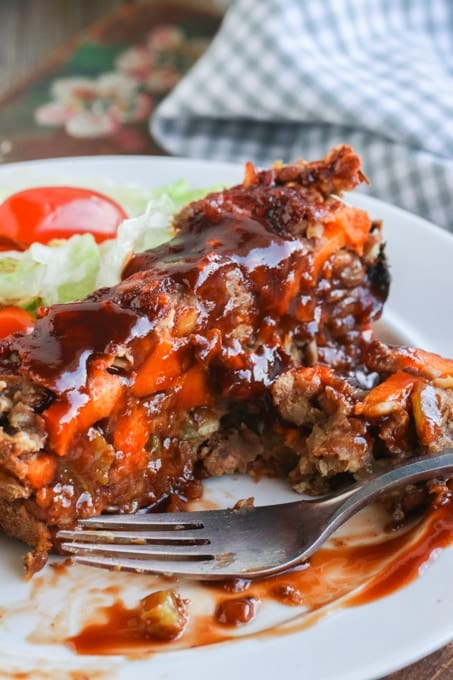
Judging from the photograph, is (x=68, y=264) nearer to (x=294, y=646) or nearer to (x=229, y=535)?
(x=229, y=535)

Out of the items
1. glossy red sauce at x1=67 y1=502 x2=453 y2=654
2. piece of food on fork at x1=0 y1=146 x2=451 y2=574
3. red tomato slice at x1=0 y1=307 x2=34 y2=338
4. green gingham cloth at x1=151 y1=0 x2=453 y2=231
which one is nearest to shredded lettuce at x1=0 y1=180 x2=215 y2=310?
red tomato slice at x1=0 y1=307 x2=34 y2=338

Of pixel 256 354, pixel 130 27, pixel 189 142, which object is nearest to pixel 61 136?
pixel 189 142

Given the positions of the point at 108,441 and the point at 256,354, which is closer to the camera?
the point at 108,441

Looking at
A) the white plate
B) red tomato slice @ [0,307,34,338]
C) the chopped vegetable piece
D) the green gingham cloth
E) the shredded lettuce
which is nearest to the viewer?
the white plate

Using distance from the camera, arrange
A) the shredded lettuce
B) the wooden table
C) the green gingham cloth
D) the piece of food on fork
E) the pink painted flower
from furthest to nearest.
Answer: the wooden table
the pink painted flower
the green gingham cloth
the shredded lettuce
the piece of food on fork

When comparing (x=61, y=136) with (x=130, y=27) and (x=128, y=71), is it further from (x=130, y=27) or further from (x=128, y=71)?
(x=130, y=27)

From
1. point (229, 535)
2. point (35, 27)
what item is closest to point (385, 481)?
point (229, 535)

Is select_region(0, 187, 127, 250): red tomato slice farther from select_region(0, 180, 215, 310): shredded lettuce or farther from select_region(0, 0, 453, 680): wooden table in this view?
select_region(0, 0, 453, 680): wooden table
